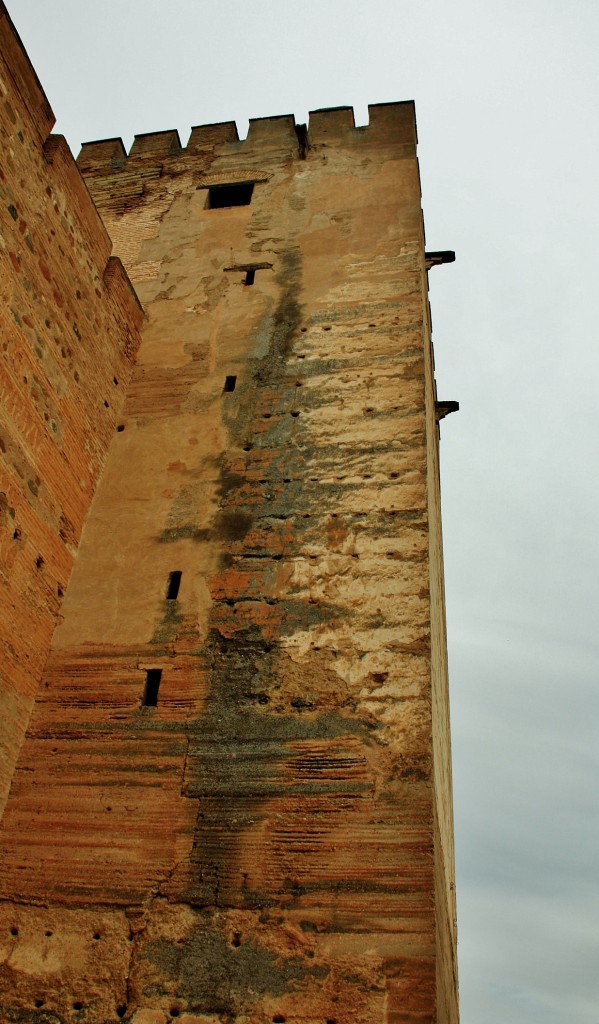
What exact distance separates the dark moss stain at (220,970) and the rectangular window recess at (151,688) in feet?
4.27

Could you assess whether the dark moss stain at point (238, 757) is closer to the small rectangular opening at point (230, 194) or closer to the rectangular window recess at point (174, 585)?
the rectangular window recess at point (174, 585)

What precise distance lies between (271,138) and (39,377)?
502 centimetres

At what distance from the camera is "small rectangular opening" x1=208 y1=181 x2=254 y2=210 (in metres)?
8.22

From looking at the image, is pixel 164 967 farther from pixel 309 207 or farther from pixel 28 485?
pixel 309 207

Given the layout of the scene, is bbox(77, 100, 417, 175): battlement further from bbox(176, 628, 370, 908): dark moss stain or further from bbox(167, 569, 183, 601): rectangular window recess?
bbox(176, 628, 370, 908): dark moss stain

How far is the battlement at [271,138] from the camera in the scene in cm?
835

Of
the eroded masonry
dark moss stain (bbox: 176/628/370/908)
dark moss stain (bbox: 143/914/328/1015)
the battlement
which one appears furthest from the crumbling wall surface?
the battlement

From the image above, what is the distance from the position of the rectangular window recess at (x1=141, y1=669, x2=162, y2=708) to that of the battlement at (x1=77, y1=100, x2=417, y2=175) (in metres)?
6.12

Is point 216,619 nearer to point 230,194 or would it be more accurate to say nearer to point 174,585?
point 174,585

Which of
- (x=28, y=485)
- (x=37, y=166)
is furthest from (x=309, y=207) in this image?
(x=28, y=485)

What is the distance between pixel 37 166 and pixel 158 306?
6.20ft

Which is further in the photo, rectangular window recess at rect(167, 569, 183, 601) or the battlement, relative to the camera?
the battlement

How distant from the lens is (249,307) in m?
6.82

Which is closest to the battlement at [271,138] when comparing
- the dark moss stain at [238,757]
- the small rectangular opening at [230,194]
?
the small rectangular opening at [230,194]
